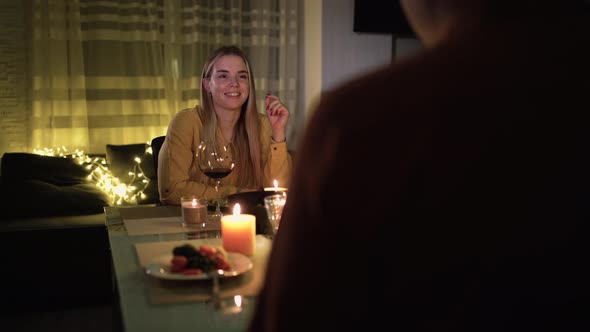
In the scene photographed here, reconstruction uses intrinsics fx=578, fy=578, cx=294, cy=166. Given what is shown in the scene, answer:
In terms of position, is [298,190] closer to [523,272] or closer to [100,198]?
[523,272]

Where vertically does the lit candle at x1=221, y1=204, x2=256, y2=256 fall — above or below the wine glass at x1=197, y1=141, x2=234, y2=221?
below

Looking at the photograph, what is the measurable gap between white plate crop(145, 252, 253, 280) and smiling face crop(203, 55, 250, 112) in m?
1.46

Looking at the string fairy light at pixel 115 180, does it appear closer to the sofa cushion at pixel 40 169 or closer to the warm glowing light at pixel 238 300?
the sofa cushion at pixel 40 169

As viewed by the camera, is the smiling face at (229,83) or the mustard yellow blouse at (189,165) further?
the smiling face at (229,83)

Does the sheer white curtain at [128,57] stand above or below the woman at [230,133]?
above

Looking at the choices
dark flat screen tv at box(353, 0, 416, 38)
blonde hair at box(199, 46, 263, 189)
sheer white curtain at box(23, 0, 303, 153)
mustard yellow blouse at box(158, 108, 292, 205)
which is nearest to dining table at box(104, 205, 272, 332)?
mustard yellow blouse at box(158, 108, 292, 205)

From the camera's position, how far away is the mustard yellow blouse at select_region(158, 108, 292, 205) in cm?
221

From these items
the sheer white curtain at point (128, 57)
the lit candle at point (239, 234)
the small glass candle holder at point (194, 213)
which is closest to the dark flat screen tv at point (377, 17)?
the sheer white curtain at point (128, 57)

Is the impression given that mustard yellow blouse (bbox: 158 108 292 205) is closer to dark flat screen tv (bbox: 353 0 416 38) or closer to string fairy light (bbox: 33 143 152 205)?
string fairy light (bbox: 33 143 152 205)

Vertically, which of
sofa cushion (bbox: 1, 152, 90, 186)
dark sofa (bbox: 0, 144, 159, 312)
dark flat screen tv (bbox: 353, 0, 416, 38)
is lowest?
dark sofa (bbox: 0, 144, 159, 312)

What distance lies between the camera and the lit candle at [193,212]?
1606 millimetres

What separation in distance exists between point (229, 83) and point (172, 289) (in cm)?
164

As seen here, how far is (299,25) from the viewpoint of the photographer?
471 cm

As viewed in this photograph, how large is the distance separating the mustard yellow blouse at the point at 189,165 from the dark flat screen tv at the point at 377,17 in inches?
85.4
